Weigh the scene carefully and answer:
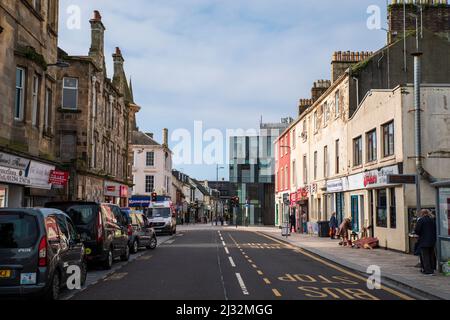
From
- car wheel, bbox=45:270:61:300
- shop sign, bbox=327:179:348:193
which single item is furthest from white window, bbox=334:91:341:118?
car wheel, bbox=45:270:61:300

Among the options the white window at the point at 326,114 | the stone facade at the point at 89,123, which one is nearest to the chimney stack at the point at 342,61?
the white window at the point at 326,114

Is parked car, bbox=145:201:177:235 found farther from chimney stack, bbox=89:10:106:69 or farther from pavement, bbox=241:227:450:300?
pavement, bbox=241:227:450:300

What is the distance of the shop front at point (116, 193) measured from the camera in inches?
1530

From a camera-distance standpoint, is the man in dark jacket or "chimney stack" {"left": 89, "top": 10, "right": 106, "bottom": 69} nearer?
the man in dark jacket

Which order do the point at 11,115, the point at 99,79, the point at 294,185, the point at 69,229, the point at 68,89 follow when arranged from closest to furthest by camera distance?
the point at 69,229, the point at 11,115, the point at 68,89, the point at 99,79, the point at 294,185

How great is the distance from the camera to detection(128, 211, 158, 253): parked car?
22.4 metres

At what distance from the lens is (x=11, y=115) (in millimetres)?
18688

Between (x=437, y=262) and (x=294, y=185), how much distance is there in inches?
1319

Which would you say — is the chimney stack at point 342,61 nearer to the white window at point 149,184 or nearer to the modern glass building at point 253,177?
the white window at point 149,184

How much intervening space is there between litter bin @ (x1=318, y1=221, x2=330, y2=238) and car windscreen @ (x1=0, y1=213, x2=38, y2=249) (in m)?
27.0
